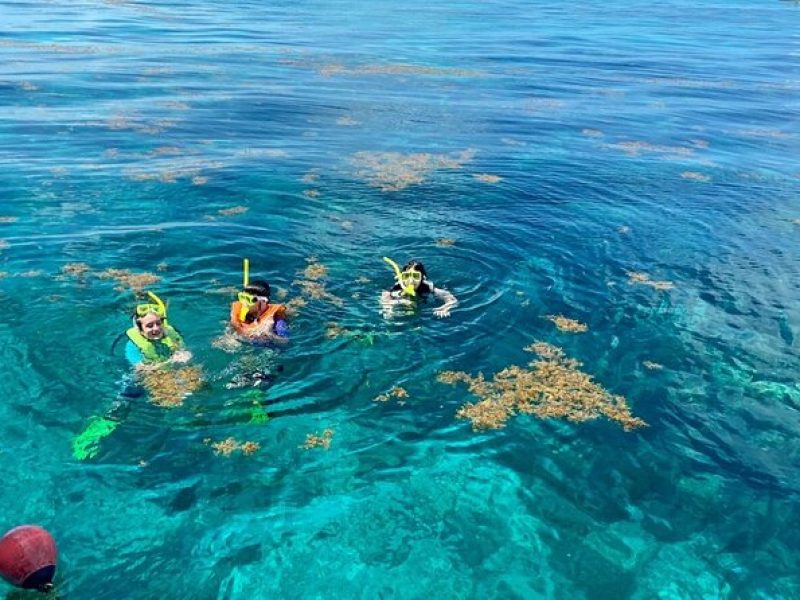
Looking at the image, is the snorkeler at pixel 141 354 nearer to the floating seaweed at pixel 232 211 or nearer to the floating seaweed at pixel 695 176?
the floating seaweed at pixel 232 211

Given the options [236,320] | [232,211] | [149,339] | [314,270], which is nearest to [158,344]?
[149,339]

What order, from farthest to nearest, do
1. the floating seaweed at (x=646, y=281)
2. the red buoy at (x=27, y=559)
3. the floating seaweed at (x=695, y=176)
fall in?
the floating seaweed at (x=695, y=176) → the floating seaweed at (x=646, y=281) → the red buoy at (x=27, y=559)

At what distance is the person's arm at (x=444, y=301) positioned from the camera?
13.1m

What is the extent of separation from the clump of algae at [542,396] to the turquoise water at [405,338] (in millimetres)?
229

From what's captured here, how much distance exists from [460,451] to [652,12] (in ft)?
268

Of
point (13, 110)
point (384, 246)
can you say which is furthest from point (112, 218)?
point (13, 110)

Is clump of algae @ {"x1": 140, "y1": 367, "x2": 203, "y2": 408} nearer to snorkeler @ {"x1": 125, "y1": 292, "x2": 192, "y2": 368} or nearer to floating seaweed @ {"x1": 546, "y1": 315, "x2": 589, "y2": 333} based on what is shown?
snorkeler @ {"x1": 125, "y1": 292, "x2": 192, "y2": 368}

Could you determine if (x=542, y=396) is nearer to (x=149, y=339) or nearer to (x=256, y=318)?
(x=256, y=318)

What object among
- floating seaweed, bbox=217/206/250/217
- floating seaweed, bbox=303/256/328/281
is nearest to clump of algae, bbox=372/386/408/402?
floating seaweed, bbox=303/256/328/281

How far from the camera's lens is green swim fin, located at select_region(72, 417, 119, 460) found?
31.1 feet

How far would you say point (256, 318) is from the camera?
1176cm

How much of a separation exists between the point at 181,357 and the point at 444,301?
5140 mm

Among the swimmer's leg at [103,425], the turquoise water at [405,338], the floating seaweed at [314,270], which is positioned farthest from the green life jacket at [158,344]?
the floating seaweed at [314,270]

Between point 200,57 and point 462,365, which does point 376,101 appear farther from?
point 462,365
